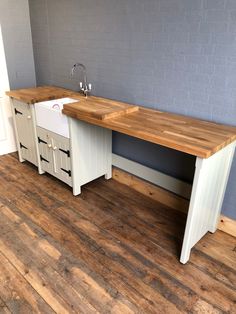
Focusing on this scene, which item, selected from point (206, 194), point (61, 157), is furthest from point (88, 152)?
point (206, 194)

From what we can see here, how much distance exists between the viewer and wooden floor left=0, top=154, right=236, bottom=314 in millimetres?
1598

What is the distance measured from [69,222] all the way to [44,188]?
635mm

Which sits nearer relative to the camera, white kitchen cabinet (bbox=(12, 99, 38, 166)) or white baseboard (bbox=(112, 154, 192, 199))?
white baseboard (bbox=(112, 154, 192, 199))

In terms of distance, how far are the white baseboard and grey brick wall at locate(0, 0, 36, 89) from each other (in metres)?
1.65

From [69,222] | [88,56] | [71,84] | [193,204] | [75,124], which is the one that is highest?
[88,56]

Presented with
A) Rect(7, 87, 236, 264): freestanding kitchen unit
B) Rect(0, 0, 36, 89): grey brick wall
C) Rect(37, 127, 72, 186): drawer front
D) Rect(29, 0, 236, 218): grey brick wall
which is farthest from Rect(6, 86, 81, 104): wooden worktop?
Rect(0, 0, 36, 89): grey brick wall

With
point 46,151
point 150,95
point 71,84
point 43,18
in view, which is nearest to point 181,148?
point 150,95

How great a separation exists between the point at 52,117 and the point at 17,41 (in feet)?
4.66

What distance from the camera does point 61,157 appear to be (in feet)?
8.47

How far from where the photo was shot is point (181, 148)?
1584mm

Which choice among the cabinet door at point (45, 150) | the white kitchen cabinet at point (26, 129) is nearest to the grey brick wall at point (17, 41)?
the white kitchen cabinet at point (26, 129)

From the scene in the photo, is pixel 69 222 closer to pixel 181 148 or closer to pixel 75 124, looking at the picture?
pixel 75 124

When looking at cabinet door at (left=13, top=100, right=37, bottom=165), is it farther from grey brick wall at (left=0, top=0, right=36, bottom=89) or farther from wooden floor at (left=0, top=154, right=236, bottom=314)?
grey brick wall at (left=0, top=0, right=36, bottom=89)

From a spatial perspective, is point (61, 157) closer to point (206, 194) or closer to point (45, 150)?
point (45, 150)
